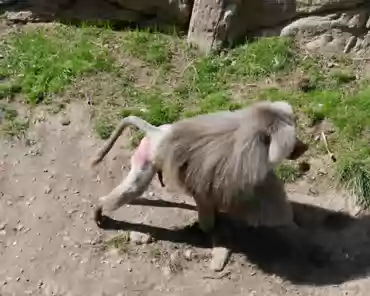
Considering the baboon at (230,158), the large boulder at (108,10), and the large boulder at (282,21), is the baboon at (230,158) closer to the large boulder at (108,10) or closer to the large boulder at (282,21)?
the large boulder at (282,21)

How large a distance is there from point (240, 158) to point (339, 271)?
1103 mm

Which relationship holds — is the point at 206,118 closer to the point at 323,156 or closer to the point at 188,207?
the point at 188,207

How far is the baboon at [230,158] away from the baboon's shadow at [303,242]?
0.82ft

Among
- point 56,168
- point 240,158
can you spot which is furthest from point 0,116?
point 240,158

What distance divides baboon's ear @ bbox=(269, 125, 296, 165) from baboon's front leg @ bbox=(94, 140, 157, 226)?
0.82 meters

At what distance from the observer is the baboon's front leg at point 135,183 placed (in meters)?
5.17

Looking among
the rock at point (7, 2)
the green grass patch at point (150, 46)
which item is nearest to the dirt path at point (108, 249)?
the green grass patch at point (150, 46)

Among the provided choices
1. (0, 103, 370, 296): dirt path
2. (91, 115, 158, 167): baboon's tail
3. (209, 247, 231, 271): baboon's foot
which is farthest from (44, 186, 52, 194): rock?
(209, 247, 231, 271): baboon's foot

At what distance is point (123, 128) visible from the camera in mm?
5488

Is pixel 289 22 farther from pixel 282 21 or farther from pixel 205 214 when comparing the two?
pixel 205 214

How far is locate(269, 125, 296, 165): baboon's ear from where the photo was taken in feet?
15.6

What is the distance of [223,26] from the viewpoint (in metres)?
6.75

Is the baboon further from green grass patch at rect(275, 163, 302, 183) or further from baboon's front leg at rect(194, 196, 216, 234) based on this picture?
green grass patch at rect(275, 163, 302, 183)

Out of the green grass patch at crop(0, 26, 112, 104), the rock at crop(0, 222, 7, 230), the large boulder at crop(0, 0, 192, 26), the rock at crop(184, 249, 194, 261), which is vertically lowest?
the rock at crop(184, 249, 194, 261)
